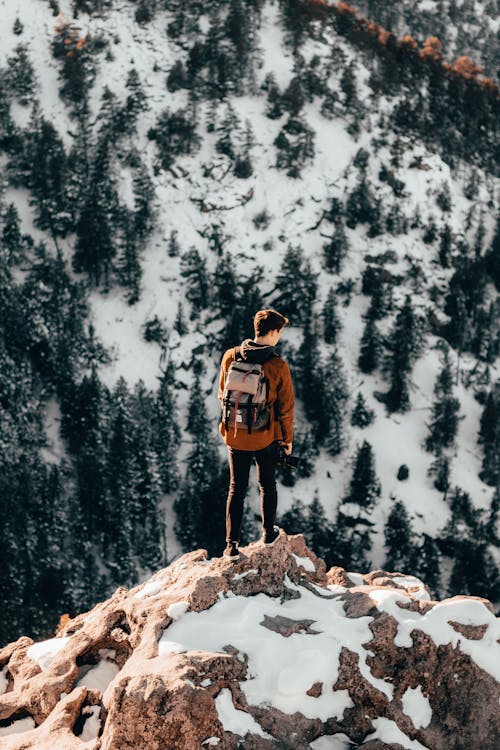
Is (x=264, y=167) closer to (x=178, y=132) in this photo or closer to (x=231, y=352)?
(x=178, y=132)

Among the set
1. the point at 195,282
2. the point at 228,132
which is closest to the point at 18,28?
the point at 228,132

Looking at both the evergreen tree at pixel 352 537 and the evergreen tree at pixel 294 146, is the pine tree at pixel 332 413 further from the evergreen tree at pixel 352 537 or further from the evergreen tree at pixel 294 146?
the evergreen tree at pixel 294 146

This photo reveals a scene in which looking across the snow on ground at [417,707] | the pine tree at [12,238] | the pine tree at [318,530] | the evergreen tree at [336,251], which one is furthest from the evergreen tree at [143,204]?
the snow on ground at [417,707]

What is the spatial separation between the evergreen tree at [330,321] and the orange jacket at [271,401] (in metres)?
92.2

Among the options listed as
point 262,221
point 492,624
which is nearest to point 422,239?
point 262,221

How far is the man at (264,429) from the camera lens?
11.1 m

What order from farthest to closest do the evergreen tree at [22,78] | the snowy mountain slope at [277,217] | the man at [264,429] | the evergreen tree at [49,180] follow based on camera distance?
1. the evergreen tree at [22,78]
2. the evergreen tree at [49,180]
3. the snowy mountain slope at [277,217]
4. the man at [264,429]

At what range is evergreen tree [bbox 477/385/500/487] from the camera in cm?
9550

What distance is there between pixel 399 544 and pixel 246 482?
8009cm

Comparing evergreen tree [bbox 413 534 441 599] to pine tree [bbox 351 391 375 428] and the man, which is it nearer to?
pine tree [bbox 351 391 375 428]

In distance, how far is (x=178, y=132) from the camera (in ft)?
384

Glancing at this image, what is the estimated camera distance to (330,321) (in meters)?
103

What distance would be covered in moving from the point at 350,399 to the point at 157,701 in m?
91.4

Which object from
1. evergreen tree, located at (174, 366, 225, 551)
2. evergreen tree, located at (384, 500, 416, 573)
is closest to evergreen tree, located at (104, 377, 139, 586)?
evergreen tree, located at (174, 366, 225, 551)
